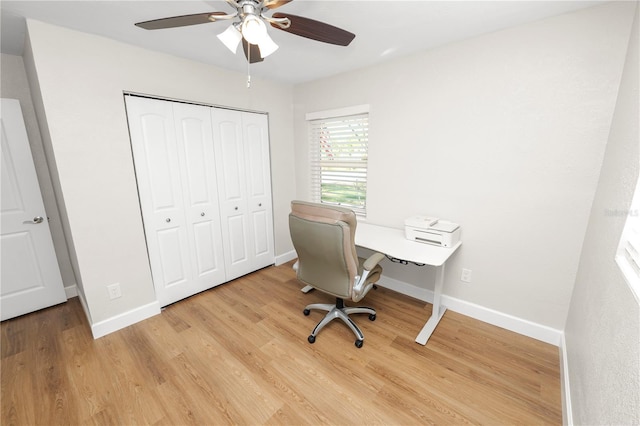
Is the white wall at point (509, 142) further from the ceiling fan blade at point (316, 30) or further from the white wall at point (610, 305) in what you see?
the ceiling fan blade at point (316, 30)

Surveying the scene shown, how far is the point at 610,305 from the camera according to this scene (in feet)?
3.46

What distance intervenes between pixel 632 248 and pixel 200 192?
291 centimetres

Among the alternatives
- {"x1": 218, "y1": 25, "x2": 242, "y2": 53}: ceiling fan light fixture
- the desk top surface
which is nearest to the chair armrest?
the desk top surface

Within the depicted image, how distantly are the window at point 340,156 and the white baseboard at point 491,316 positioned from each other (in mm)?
979

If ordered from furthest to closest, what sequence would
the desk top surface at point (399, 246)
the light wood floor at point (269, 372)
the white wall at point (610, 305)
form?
the desk top surface at point (399, 246) → the light wood floor at point (269, 372) → the white wall at point (610, 305)

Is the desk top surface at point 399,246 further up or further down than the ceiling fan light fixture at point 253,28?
further down

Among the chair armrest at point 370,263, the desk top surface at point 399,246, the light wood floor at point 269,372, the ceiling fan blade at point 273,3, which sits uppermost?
the ceiling fan blade at point 273,3

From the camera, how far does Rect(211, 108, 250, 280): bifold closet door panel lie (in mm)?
2676

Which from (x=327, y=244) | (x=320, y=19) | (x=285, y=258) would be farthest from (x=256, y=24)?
(x=285, y=258)

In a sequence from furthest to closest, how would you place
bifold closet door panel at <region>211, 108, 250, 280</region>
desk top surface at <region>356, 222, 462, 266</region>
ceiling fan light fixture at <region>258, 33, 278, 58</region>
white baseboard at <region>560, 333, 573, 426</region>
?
bifold closet door panel at <region>211, 108, 250, 280</region>
desk top surface at <region>356, 222, 462, 266</region>
white baseboard at <region>560, 333, 573, 426</region>
ceiling fan light fixture at <region>258, 33, 278, 58</region>

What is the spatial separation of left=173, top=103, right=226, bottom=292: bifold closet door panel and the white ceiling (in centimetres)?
55

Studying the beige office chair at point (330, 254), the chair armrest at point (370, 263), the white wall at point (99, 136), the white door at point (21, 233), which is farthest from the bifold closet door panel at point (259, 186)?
the white door at point (21, 233)

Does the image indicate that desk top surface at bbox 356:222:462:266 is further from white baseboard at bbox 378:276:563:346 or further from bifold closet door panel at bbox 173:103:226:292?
bifold closet door panel at bbox 173:103:226:292

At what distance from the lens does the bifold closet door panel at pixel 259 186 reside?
2.92 meters
